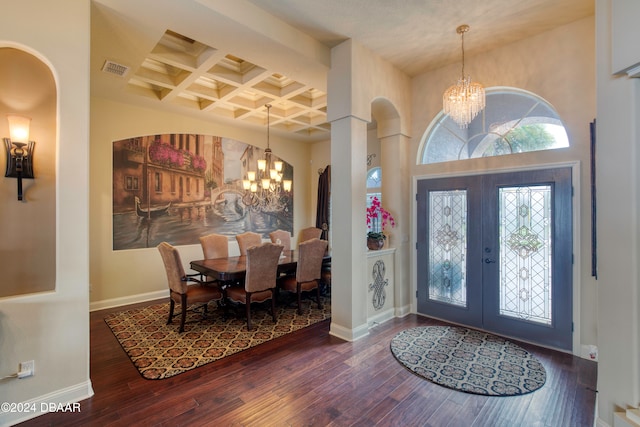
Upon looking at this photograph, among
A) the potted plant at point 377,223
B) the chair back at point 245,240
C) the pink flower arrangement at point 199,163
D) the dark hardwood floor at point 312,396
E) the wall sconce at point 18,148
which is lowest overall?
the dark hardwood floor at point 312,396

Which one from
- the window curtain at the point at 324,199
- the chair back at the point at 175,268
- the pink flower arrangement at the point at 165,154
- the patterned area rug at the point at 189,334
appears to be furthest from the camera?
the window curtain at the point at 324,199

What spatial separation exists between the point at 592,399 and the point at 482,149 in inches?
112

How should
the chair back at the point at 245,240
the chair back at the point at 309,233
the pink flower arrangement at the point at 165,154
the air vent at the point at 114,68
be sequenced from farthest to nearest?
the chair back at the point at 309,233, the chair back at the point at 245,240, the pink flower arrangement at the point at 165,154, the air vent at the point at 114,68

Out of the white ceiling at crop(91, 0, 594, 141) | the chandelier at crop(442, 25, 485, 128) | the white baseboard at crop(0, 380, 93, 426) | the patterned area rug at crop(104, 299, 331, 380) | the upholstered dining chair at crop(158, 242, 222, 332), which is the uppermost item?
the white ceiling at crop(91, 0, 594, 141)

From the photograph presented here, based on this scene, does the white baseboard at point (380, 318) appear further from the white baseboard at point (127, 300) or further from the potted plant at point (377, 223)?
the white baseboard at point (127, 300)

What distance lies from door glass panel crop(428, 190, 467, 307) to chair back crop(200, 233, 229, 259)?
3543 millimetres

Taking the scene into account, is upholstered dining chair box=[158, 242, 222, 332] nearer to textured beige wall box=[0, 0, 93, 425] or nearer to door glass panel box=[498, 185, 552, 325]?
textured beige wall box=[0, 0, 93, 425]

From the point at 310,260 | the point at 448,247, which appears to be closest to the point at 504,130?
the point at 448,247

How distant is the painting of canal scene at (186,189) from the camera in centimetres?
504

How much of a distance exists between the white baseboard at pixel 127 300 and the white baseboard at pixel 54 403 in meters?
2.71

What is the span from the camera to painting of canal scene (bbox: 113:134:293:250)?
5.04 m

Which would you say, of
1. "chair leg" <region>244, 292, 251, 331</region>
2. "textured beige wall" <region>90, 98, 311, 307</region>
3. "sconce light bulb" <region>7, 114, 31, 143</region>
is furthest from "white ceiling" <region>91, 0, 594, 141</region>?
"chair leg" <region>244, 292, 251, 331</region>

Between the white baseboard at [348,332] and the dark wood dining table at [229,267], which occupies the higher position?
the dark wood dining table at [229,267]

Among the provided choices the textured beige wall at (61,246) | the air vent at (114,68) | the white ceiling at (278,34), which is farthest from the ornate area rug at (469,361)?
the air vent at (114,68)
